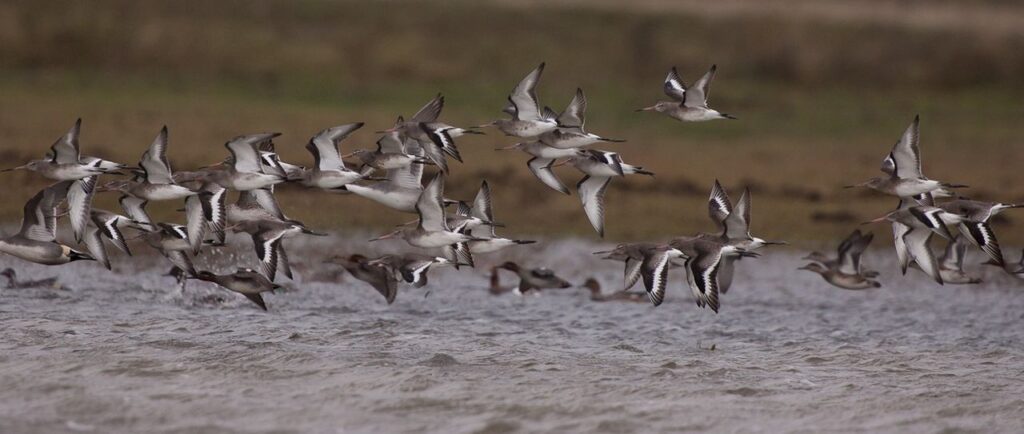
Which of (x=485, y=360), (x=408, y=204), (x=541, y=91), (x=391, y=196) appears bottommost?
(x=541, y=91)

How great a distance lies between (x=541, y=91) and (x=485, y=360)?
56.0 feet

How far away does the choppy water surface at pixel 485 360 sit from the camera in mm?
11562

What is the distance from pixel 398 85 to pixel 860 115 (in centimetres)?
864

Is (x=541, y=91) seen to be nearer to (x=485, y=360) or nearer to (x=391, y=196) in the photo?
(x=391, y=196)

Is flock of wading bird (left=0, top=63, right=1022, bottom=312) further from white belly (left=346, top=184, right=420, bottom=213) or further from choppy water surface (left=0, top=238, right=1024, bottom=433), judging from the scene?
choppy water surface (left=0, top=238, right=1024, bottom=433)

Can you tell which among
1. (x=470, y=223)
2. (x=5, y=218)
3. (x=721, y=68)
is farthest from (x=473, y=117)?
(x=470, y=223)

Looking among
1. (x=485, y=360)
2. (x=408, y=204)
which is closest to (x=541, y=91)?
(x=408, y=204)

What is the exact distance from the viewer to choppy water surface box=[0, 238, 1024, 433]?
455 inches

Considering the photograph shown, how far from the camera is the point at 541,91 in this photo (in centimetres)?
3005

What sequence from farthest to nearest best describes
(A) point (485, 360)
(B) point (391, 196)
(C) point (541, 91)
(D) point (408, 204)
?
1. (C) point (541, 91)
2. (D) point (408, 204)
3. (B) point (391, 196)
4. (A) point (485, 360)

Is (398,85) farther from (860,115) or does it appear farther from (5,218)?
(5,218)

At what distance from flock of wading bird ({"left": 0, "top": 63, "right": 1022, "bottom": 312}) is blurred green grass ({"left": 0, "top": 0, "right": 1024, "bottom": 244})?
517 centimetres

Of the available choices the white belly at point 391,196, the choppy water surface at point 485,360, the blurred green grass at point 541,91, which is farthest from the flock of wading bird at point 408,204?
the blurred green grass at point 541,91

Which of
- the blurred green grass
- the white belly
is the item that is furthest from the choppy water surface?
the blurred green grass
